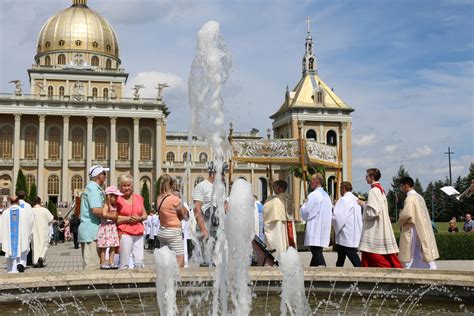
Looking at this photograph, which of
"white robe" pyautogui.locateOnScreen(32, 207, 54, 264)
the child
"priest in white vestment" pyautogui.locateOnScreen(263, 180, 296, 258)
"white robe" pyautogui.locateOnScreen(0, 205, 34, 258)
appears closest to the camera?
the child

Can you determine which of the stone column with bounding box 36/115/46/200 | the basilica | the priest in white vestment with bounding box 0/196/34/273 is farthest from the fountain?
the stone column with bounding box 36/115/46/200

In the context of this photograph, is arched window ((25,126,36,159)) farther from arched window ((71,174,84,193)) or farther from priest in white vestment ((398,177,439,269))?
priest in white vestment ((398,177,439,269))

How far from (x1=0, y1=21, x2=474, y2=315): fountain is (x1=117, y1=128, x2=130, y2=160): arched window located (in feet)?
175

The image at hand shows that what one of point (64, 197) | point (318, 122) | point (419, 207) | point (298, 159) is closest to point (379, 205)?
point (419, 207)

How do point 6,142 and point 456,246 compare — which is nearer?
point 456,246

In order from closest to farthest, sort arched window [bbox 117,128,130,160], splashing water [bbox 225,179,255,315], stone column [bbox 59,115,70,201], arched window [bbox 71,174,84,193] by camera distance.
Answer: splashing water [bbox 225,179,255,315], stone column [bbox 59,115,70,201], arched window [bbox 71,174,84,193], arched window [bbox 117,128,130,160]

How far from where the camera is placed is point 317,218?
863 cm

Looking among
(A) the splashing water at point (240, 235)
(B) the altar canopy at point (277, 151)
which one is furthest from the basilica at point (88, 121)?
(A) the splashing water at point (240, 235)

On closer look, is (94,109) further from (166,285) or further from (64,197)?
(166,285)

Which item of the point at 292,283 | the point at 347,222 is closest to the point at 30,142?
the point at 347,222

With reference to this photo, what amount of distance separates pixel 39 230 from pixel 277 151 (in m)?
6.94

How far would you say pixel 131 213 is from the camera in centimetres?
777

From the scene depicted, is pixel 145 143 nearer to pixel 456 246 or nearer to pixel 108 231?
pixel 456 246

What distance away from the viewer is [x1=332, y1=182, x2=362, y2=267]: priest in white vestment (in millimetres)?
8961
